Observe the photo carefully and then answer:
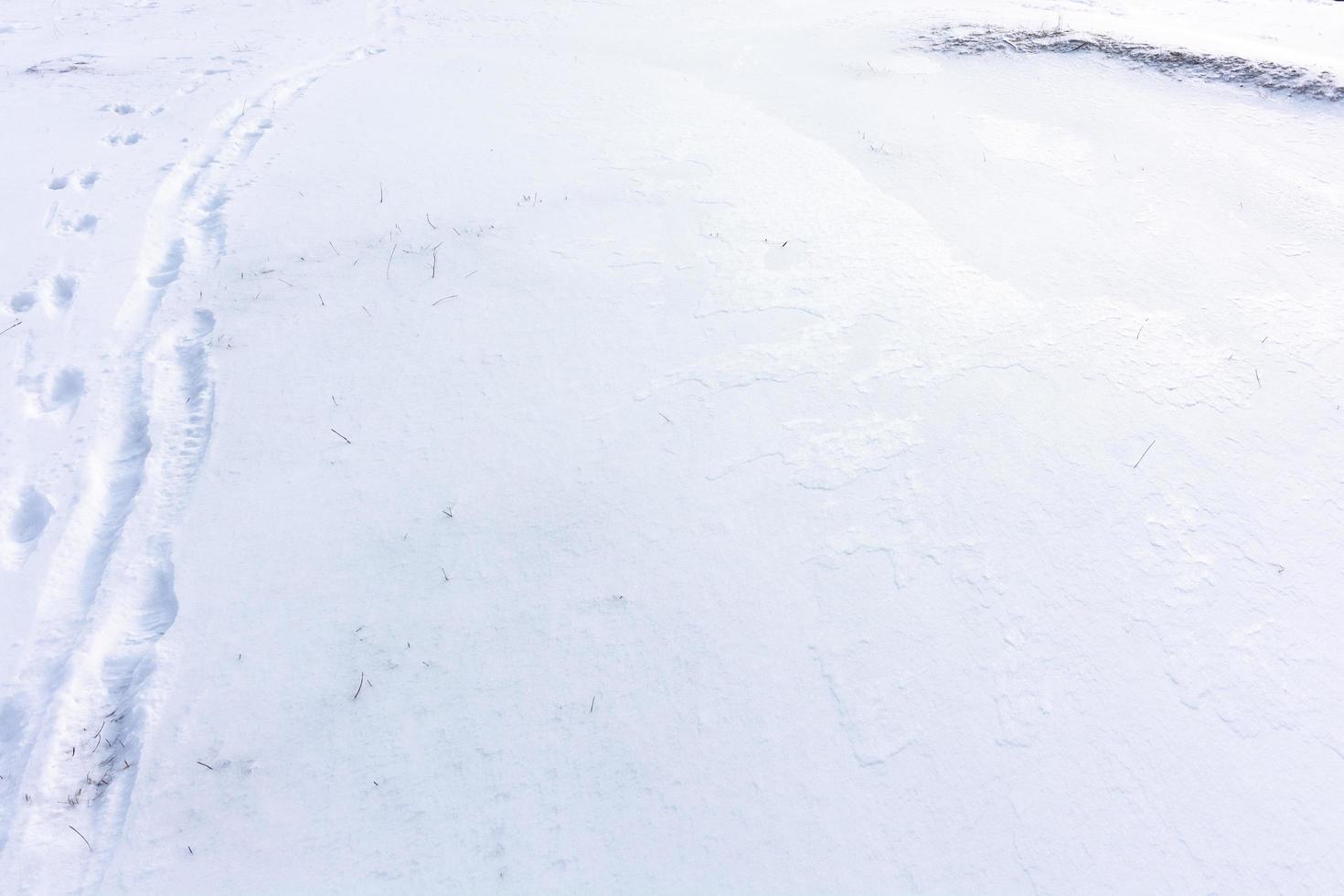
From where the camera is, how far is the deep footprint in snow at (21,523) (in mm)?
4040

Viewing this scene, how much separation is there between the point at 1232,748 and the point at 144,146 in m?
11.0

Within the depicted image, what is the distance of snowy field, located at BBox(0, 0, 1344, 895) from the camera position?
9.98 ft

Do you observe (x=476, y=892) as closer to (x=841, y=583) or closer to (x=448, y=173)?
(x=841, y=583)

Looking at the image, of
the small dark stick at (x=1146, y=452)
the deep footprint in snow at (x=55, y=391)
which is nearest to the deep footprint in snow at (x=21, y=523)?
the deep footprint in snow at (x=55, y=391)

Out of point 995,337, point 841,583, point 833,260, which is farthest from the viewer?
point 833,260

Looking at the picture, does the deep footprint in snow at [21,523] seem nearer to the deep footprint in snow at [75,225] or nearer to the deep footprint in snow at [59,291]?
the deep footprint in snow at [59,291]

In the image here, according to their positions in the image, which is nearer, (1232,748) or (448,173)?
(1232,748)

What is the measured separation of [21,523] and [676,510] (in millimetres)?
3812

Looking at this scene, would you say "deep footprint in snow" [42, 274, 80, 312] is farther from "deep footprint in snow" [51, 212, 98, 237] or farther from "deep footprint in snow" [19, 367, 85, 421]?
"deep footprint in snow" [19, 367, 85, 421]

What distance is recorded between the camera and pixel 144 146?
831 centimetres

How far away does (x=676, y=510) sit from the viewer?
4246mm

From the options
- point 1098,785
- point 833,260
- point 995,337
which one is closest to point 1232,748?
point 1098,785

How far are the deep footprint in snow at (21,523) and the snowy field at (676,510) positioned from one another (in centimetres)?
3

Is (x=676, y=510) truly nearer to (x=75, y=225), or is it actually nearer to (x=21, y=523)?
(x=21, y=523)
